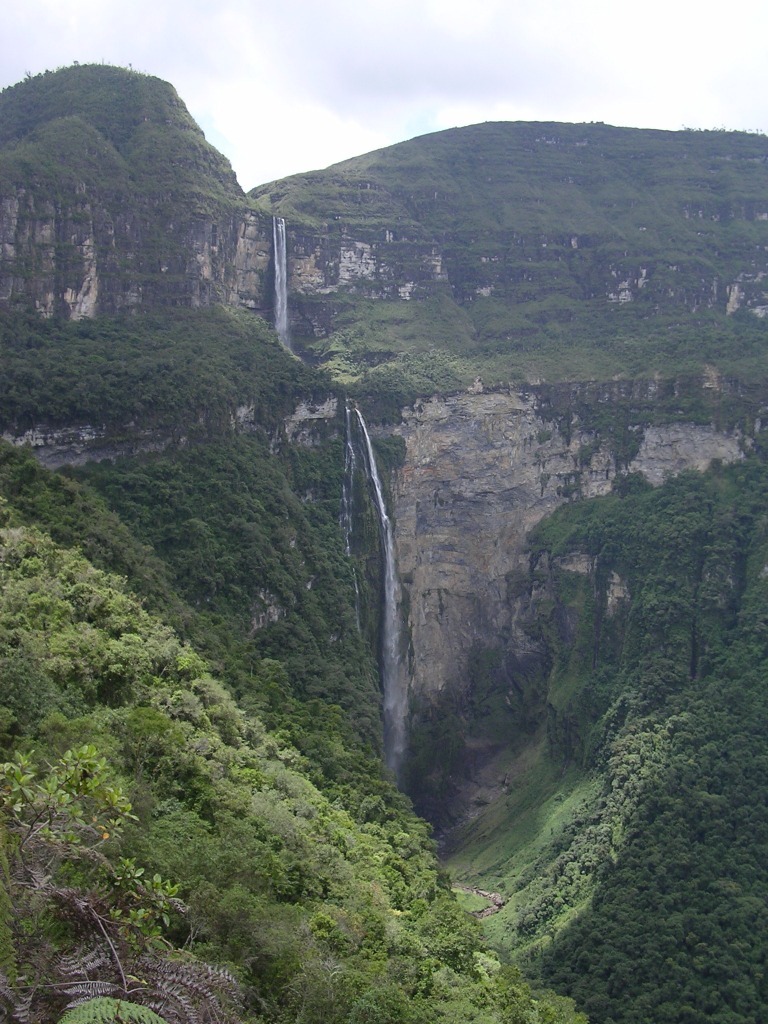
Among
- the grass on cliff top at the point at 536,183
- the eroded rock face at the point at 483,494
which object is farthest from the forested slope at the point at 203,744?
the grass on cliff top at the point at 536,183

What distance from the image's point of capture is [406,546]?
182 feet

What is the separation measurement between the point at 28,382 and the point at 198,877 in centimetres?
2736

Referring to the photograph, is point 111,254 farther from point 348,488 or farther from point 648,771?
point 648,771

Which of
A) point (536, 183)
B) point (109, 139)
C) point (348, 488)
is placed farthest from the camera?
point (536, 183)

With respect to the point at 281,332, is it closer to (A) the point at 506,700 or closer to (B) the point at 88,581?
(A) the point at 506,700

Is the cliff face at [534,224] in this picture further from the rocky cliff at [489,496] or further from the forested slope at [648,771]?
the forested slope at [648,771]

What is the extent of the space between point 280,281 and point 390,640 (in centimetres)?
2208

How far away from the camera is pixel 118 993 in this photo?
945 cm

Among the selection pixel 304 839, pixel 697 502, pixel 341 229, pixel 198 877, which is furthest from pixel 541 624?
pixel 198 877

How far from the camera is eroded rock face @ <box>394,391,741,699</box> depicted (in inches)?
2201

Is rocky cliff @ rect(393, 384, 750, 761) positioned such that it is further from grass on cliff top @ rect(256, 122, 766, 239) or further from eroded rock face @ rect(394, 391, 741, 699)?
grass on cliff top @ rect(256, 122, 766, 239)

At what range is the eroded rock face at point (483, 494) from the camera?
183ft

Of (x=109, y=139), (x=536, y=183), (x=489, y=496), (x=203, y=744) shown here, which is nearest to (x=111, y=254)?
(x=109, y=139)

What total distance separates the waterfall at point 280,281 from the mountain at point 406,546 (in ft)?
1.79
